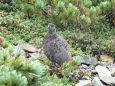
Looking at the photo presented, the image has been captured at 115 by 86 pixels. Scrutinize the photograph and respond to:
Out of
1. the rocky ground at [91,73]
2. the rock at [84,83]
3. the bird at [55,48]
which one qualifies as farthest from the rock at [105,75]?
the bird at [55,48]

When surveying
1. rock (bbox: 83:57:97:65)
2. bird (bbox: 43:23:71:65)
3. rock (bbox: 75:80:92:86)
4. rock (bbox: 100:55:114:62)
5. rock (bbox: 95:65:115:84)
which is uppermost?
bird (bbox: 43:23:71:65)

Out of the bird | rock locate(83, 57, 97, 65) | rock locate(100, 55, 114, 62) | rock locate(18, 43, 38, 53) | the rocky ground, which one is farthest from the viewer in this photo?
rock locate(100, 55, 114, 62)

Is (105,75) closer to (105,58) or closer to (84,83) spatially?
(84,83)

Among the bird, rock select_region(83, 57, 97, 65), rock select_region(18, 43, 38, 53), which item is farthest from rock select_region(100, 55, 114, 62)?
the bird

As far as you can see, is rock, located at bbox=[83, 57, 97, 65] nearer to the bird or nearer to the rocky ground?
the rocky ground

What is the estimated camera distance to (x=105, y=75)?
6.02 metres

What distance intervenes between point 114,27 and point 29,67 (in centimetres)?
738

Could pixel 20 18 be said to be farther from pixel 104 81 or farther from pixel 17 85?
pixel 17 85

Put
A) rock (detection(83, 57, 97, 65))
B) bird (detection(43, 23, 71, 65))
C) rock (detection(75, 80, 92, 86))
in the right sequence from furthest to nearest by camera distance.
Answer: rock (detection(83, 57, 97, 65)) → bird (detection(43, 23, 71, 65)) → rock (detection(75, 80, 92, 86))

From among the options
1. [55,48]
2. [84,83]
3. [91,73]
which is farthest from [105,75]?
[55,48]

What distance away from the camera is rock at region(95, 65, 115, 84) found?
19.0ft

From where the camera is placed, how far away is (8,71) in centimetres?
241

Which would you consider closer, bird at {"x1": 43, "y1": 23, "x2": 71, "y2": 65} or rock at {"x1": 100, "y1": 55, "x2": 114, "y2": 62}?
bird at {"x1": 43, "y1": 23, "x2": 71, "y2": 65}

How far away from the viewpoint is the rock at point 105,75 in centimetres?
578
